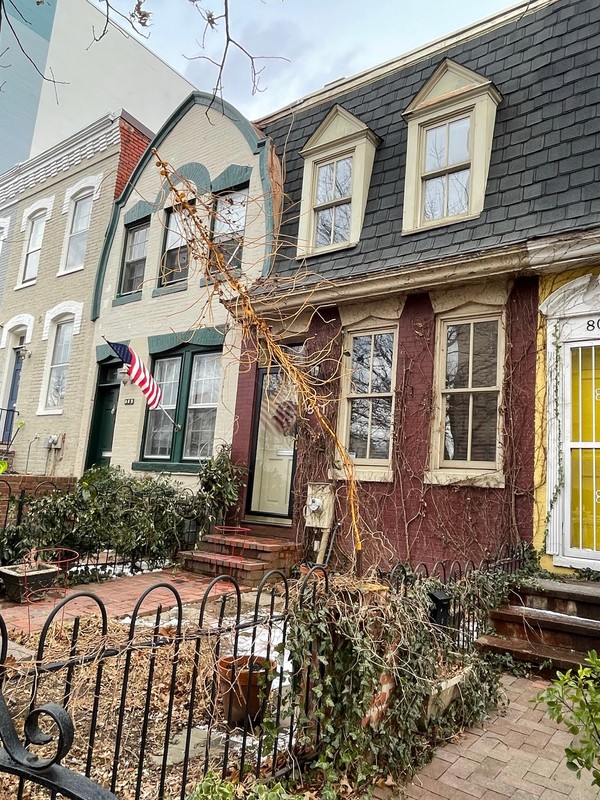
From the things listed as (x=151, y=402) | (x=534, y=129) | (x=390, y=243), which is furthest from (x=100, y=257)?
(x=534, y=129)

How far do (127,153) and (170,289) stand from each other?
13.8 ft

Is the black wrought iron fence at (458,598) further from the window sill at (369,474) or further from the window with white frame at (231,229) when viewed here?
the window with white frame at (231,229)

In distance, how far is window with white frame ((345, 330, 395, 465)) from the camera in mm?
7090

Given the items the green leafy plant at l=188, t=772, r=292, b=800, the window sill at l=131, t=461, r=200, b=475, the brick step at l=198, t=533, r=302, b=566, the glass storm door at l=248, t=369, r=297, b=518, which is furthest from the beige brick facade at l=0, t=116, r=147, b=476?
the green leafy plant at l=188, t=772, r=292, b=800

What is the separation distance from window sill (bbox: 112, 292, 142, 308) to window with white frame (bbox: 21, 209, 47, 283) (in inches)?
155

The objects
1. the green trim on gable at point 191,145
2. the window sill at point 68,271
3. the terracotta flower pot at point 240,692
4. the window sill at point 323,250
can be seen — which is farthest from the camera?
the window sill at point 68,271

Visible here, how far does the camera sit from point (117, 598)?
217 inches

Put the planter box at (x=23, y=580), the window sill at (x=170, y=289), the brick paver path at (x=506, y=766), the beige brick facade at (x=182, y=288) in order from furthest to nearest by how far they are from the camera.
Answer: the window sill at (x=170, y=289)
the beige brick facade at (x=182, y=288)
the planter box at (x=23, y=580)
the brick paver path at (x=506, y=766)

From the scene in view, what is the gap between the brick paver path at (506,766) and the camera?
2617mm

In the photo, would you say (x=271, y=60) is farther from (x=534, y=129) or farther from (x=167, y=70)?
(x=167, y=70)

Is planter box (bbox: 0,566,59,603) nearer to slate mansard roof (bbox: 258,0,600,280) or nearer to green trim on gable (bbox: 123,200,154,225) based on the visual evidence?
slate mansard roof (bbox: 258,0,600,280)

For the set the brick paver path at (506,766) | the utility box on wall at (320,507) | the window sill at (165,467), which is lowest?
the brick paver path at (506,766)

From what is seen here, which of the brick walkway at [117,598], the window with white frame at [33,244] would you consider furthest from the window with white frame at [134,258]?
the brick walkway at [117,598]

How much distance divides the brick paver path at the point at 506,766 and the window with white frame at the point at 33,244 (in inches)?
543
